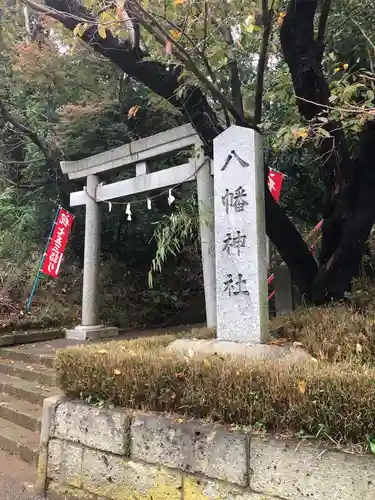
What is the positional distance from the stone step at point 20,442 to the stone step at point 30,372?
3.00 ft

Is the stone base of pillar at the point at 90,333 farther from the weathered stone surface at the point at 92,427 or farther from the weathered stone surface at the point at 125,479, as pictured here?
the weathered stone surface at the point at 125,479

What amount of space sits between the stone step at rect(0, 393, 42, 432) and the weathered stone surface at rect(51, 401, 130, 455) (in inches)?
54.2

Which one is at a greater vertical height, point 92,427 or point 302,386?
point 302,386

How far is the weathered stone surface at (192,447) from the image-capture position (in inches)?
108

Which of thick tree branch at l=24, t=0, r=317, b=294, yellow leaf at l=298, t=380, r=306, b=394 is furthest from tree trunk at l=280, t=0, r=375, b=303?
yellow leaf at l=298, t=380, r=306, b=394

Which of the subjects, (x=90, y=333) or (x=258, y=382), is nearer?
(x=258, y=382)

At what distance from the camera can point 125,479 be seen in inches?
128

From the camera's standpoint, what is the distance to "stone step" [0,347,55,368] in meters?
6.70

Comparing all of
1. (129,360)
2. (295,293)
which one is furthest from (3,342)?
(129,360)

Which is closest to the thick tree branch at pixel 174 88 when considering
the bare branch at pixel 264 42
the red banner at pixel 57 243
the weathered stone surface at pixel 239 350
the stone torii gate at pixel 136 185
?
the bare branch at pixel 264 42

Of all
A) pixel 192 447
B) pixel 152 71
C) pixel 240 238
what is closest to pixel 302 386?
pixel 192 447

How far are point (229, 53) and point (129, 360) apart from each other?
3.34 meters

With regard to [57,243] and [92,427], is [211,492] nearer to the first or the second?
[92,427]

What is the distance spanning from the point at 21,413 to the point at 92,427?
210 centimetres
